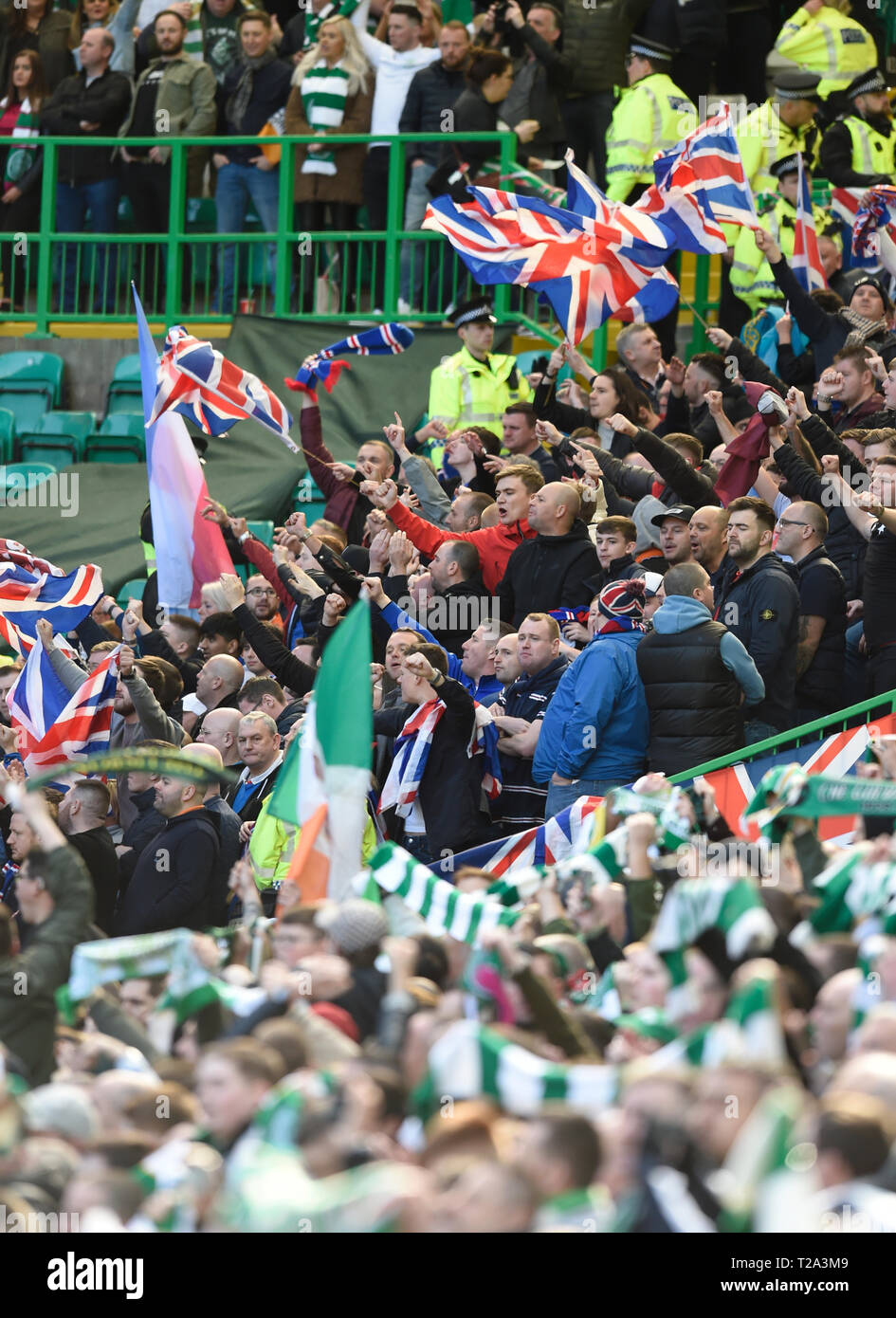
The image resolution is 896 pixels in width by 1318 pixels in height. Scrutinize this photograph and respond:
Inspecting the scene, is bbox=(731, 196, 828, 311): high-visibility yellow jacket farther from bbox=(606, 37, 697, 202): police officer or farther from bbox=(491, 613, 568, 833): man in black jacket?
bbox=(491, 613, 568, 833): man in black jacket

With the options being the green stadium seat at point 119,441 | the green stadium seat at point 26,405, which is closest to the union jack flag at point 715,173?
the green stadium seat at point 119,441

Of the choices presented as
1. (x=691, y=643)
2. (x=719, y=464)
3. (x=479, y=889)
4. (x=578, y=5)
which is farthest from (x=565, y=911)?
(x=578, y=5)

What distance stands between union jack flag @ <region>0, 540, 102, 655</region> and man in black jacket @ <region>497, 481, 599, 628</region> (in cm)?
251

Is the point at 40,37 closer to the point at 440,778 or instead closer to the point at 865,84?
the point at 865,84

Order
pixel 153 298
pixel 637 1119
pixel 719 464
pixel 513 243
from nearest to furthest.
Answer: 1. pixel 637 1119
2. pixel 719 464
3. pixel 513 243
4. pixel 153 298

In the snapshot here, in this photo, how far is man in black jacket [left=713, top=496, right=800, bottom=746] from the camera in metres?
9.22

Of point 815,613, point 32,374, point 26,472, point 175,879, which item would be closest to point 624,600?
point 815,613

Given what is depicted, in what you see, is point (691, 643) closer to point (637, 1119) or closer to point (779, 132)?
point (637, 1119)

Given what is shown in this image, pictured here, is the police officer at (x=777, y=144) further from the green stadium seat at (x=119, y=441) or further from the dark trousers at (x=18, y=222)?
the dark trousers at (x=18, y=222)

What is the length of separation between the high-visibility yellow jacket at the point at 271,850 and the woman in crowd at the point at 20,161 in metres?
8.23

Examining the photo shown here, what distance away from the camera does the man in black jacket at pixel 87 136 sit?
16.7m

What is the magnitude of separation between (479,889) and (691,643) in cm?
A: 180

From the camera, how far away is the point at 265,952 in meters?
7.32

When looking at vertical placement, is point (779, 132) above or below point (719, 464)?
above
